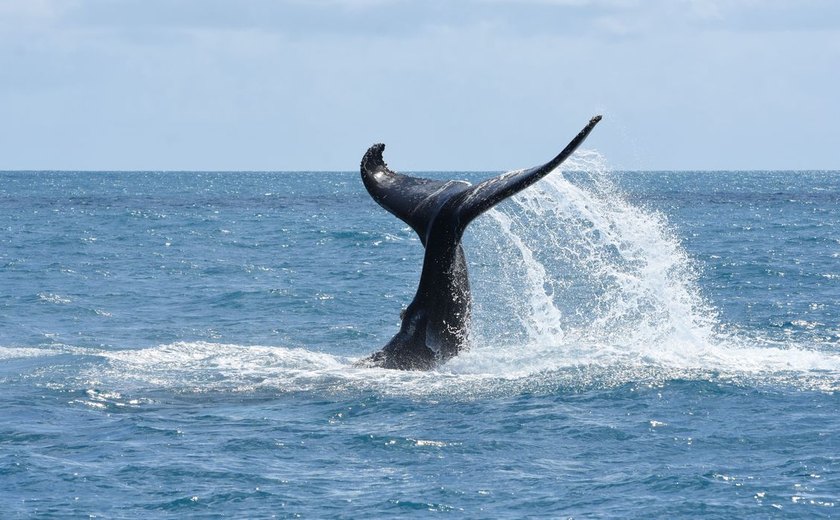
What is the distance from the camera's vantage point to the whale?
41.3 ft

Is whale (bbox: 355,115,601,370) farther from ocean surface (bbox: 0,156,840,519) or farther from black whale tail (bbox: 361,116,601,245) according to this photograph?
ocean surface (bbox: 0,156,840,519)

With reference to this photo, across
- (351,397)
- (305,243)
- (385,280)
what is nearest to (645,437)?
(351,397)

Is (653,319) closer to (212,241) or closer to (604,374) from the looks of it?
(604,374)

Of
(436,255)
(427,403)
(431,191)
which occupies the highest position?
(431,191)

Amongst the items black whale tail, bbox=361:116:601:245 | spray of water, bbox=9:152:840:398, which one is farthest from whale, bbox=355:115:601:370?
spray of water, bbox=9:152:840:398

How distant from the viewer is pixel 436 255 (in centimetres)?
1280

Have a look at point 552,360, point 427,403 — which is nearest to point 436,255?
point 427,403

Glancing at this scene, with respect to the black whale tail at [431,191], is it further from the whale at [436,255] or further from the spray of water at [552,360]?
the spray of water at [552,360]

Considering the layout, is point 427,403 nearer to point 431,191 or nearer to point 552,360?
point 431,191

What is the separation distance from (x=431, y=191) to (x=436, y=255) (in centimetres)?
72

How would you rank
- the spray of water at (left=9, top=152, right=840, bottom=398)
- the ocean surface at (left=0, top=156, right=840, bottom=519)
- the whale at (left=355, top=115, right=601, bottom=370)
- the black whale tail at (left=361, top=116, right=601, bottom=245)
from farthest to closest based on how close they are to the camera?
the spray of water at (left=9, top=152, right=840, bottom=398) → the whale at (left=355, top=115, right=601, bottom=370) → the black whale tail at (left=361, top=116, right=601, bottom=245) → the ocean surface at (left=0, top=156, right=840, bottom=519)

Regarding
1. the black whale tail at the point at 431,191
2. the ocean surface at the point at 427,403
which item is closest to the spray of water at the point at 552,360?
the ocean surface at the point at 427,403

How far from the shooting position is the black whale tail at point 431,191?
11938mm

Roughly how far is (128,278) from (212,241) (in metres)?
12.5
